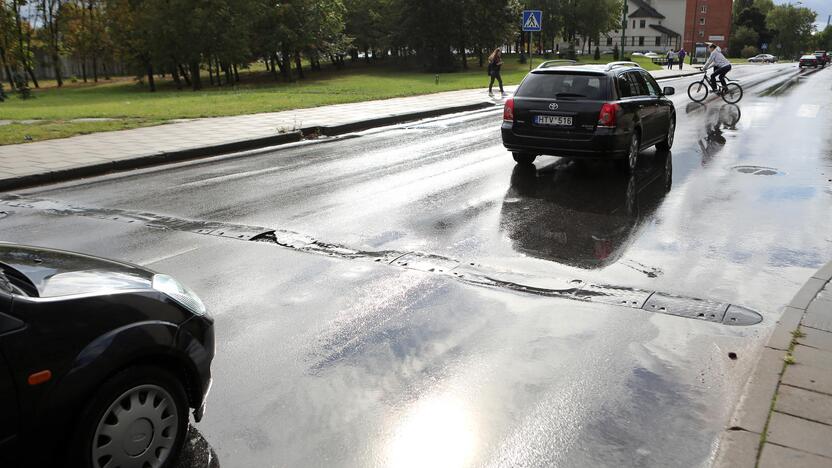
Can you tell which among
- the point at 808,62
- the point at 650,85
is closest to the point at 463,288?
the point at 650,85

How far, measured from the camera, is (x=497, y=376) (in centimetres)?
403

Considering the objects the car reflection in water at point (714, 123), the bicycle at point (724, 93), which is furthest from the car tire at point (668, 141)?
the bicycle at point (724, 93)

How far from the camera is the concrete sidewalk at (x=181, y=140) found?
36.1ft

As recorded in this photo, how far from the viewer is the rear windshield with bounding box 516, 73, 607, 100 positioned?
10.1 meters

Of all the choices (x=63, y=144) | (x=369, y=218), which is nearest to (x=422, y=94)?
(x=63, y=144)

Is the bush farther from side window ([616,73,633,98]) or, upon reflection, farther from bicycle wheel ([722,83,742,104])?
side window ([616,73,633,98])

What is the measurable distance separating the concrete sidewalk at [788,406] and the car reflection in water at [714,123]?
793 centimetres

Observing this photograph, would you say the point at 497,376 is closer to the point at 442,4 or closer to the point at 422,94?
the point at 422,94

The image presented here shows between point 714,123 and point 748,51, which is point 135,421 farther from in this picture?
point 748,51

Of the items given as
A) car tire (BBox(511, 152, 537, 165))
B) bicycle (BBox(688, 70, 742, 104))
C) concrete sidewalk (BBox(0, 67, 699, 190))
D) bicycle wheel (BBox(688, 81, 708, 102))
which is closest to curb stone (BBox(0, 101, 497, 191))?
concrete sidewalk (BBox(0, 67, 699, 190))

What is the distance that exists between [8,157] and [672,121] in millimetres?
12345

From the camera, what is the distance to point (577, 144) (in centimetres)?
1013

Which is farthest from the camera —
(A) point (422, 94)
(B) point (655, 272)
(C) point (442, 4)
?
(C) point (442, 4)

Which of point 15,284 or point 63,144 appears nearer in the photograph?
point 15,284
